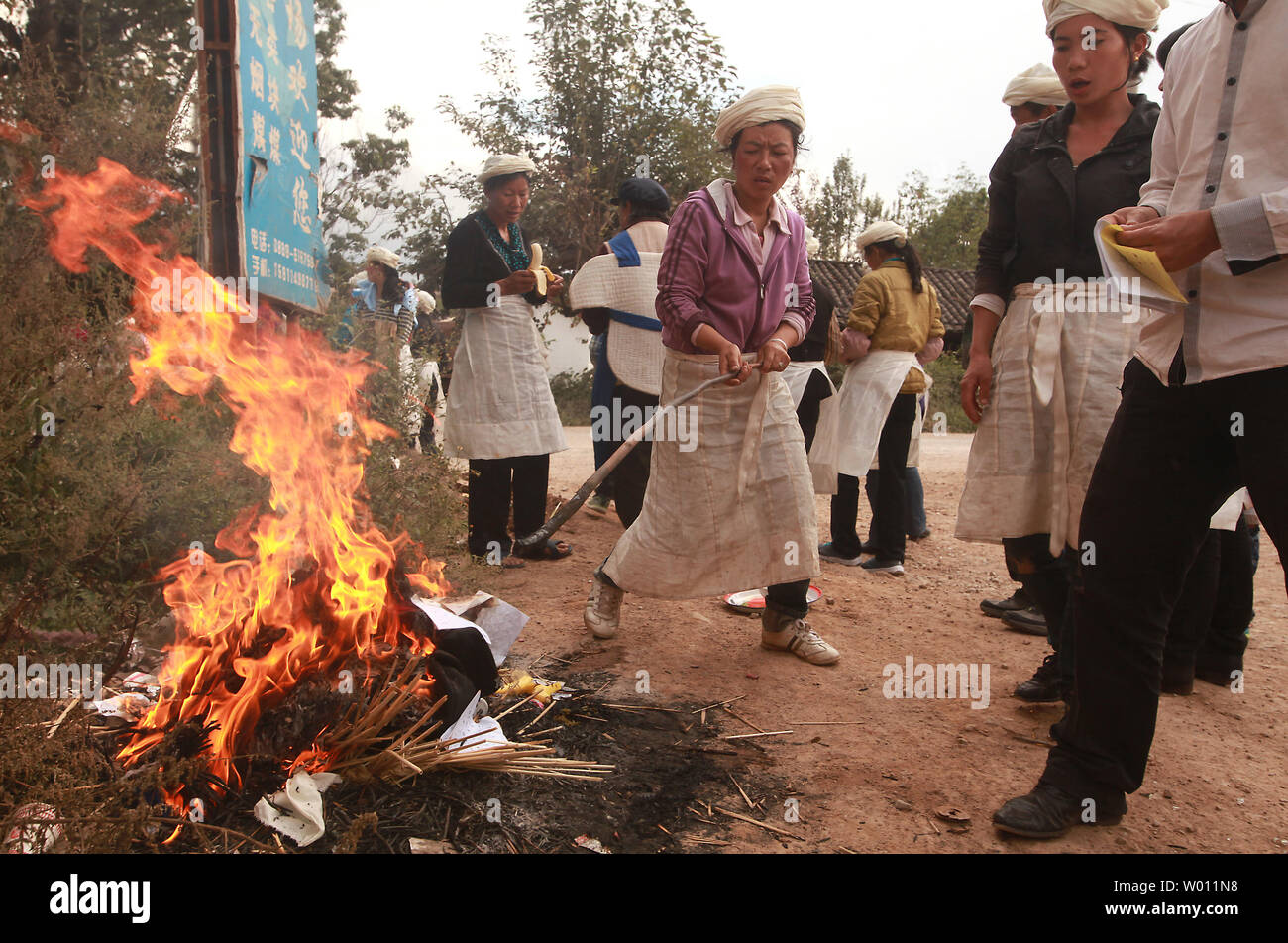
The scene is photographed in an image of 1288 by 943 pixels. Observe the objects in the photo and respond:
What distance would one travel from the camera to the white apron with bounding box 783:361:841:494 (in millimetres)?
5691

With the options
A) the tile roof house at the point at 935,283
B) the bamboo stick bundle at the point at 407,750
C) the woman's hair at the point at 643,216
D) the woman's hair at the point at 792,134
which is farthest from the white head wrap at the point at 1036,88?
the tile roof house at the point at 935,283

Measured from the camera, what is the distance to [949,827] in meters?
2.59

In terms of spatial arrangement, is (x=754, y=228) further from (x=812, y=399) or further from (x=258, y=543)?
(x=258, y=543)

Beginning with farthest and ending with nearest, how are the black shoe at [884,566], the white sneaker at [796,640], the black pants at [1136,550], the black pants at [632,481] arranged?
the black shoe at [884,566] < the black pants at [632,481] < the white sneaker at [796,640] < the black pants at [1136,550]

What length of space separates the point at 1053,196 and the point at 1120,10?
0.60 m

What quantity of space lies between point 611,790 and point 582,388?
21.5 m

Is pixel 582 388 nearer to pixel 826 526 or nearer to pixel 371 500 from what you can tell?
pixel 826 526

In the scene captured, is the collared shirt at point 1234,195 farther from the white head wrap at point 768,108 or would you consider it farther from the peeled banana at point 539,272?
the peeled banana at point 539,272

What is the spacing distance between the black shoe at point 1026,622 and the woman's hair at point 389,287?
6497mm

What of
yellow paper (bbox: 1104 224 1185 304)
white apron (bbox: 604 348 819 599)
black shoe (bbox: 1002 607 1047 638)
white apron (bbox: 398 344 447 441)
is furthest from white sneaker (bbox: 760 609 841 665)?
white apron (bbox: 398 344 447 441)

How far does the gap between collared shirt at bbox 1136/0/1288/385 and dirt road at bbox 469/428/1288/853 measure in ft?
4.42

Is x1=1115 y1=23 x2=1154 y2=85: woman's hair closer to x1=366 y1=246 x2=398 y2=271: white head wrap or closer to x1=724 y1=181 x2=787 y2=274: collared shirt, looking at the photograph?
x1=724 y1=181 x2=787 y2=274: collared shirt

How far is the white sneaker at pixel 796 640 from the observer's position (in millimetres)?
4078

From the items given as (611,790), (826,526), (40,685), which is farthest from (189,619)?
(826,526)
